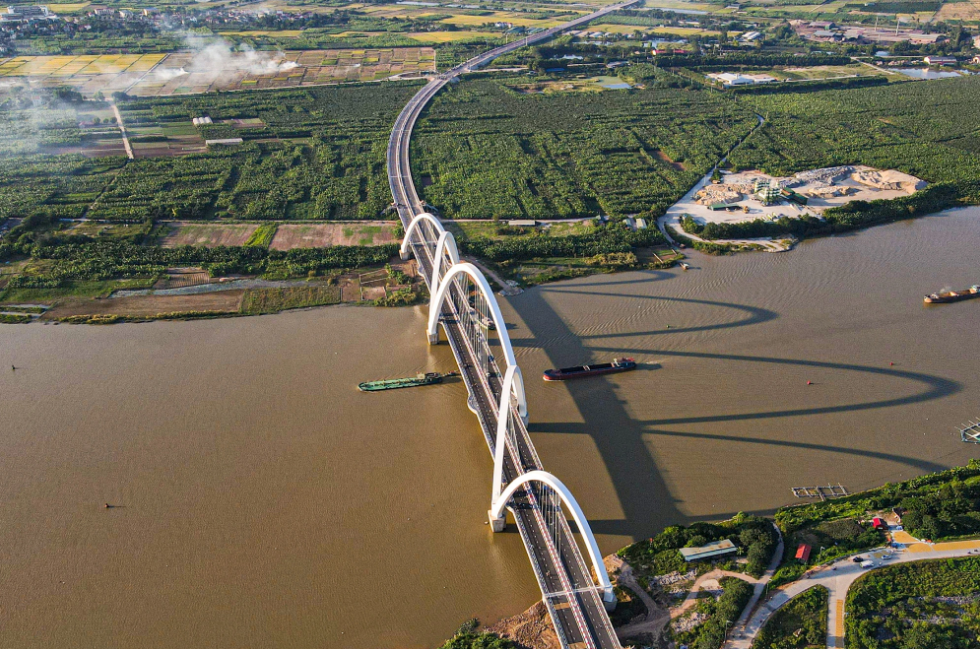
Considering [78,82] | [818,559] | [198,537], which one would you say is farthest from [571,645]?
[78,82]

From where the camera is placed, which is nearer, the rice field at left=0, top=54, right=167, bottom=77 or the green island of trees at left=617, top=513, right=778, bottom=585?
the green island of trees at left=617, top=513, right=778, bottom=585

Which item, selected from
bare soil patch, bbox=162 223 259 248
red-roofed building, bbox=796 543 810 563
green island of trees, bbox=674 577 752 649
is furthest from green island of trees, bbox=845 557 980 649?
bare soil patch, bbox=162 223 259 248

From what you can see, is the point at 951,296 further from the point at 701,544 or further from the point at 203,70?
the point at 203,70

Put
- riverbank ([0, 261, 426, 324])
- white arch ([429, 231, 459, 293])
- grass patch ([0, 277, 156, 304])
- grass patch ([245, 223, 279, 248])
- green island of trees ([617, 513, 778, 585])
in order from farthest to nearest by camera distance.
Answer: grass patch ([245, 223, 279, 248])
grass patch ([0, 277, 156, 304])
riverbank ([0, 261, 426, 324])
white arch ([429, 231, 459, 293])
green island of trees ([617, 513, 778, 585])

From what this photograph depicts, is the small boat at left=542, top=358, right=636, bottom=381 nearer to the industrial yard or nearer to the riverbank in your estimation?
the riverbank

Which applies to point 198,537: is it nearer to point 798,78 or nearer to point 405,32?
point 798,78

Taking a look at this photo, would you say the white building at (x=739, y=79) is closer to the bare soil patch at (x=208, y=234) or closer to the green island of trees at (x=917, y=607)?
the bare soil patch at (x=208, y=234)

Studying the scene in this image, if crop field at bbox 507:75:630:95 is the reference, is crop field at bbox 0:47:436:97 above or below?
above
